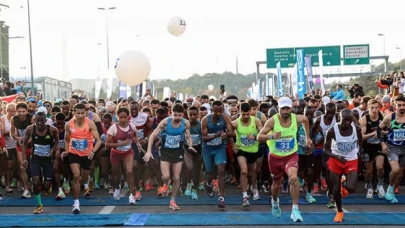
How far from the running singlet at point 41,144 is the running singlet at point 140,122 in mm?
2502

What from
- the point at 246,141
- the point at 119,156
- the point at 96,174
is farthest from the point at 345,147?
the point at 96,174

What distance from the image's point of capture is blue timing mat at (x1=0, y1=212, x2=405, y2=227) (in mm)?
9766

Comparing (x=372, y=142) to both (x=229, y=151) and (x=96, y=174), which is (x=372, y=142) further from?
(x=96, y=174)

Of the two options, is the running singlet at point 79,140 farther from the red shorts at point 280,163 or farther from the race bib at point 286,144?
the race bib at point 286,144

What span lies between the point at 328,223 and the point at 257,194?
3.05 meters

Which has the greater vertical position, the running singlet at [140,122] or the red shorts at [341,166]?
the running singlet at [140,122]

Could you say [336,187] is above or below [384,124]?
below

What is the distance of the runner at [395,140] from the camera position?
38.2 ft

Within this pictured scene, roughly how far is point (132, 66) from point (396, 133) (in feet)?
26.1

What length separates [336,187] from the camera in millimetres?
9961

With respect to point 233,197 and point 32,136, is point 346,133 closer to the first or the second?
point 233,197

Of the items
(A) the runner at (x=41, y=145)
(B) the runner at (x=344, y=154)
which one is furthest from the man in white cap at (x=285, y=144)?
(A) the runner at (x=41, y=145)

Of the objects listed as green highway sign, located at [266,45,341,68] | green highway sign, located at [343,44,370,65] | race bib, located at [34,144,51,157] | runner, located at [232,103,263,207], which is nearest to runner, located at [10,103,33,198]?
race bib, located at [34,144,51,157]

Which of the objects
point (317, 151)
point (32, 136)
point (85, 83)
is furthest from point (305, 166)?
point (85, 83)
